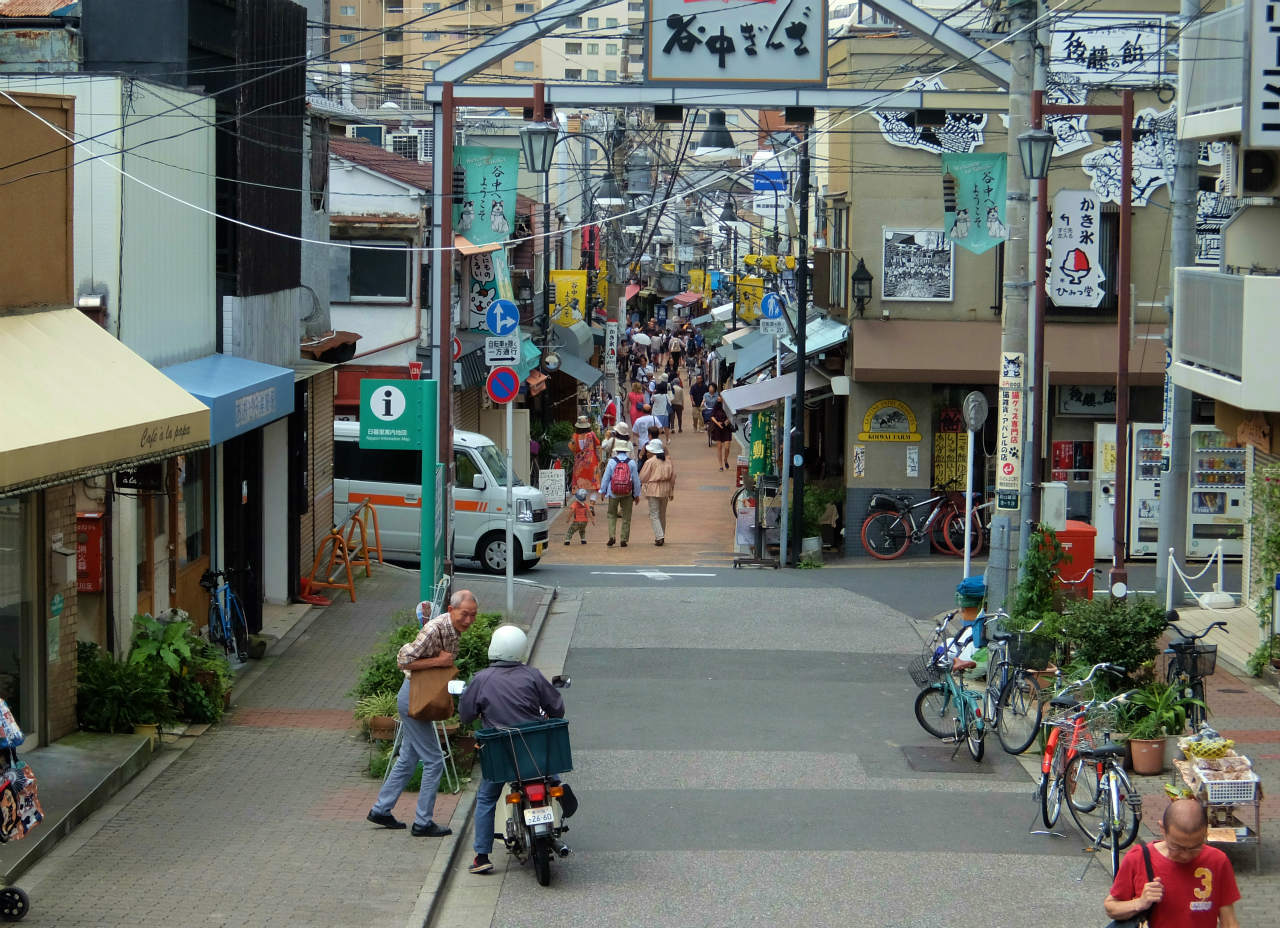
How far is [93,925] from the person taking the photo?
27.0 ft

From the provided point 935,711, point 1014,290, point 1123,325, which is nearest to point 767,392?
point 1123,325

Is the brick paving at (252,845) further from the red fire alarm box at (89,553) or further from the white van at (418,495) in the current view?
the white van at (418,495)

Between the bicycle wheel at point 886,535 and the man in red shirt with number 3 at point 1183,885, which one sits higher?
the man in red shirt with number 3 at point 1183,885

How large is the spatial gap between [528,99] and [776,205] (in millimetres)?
20433

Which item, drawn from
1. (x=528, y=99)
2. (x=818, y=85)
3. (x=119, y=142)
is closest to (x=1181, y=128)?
(x=818, y=85)

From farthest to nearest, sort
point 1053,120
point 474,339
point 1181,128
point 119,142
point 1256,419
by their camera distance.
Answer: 1. point 474,339
2. point 1053,120
3. point 1181,128
4. point 1256,419
5. point 119,142

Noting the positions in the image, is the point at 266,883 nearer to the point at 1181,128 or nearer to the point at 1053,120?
the point at 1181,128

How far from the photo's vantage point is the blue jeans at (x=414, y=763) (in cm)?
1014

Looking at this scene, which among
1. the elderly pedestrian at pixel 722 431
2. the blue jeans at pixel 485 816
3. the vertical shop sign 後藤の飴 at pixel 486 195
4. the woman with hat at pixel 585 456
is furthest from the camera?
the elderly pedestrian at pixel 722 431

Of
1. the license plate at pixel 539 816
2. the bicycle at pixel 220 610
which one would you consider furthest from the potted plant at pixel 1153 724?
the bicycle at pixel 220 610

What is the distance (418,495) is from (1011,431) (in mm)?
10579

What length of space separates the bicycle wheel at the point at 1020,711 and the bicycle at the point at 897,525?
13.1 m

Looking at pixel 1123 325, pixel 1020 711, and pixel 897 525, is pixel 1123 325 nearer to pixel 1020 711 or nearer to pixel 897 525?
pixel 897 525

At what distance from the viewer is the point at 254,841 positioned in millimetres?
9930
